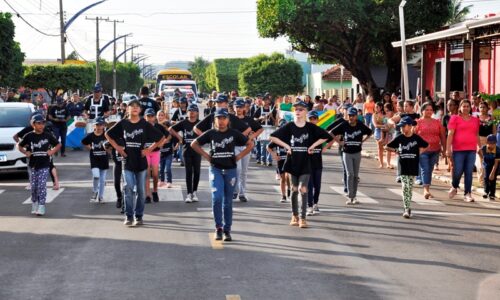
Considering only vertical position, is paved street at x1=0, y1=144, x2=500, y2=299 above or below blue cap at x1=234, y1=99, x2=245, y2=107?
below

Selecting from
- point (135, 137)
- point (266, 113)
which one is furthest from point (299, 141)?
point (266, 113)

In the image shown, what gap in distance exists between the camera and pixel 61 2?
48.2m

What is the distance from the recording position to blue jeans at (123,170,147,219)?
43.2 feet

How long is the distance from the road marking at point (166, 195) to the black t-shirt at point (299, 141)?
4.24 metres

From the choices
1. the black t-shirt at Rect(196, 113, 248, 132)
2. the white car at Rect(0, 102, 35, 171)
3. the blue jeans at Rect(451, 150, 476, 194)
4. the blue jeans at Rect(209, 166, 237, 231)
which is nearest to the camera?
the blue jeans at Rect(209, 166, 237, 231)

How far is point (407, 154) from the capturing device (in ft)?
48.2

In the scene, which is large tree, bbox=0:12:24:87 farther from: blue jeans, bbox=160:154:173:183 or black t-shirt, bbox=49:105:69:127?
blue jeans, bbox=160:154:173:183

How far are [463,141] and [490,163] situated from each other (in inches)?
37.6

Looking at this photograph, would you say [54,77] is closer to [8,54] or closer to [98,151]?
[8,54]

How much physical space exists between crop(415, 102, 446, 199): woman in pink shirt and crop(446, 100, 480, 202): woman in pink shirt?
0.77 ft

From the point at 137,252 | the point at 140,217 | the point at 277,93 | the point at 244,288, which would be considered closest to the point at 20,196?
the point at 140,217

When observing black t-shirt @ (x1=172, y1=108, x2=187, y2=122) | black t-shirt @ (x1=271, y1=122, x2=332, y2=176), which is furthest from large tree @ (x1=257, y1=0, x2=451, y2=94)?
black t-shirt @ (x1=271, y1=122, x2=332, y2=176)

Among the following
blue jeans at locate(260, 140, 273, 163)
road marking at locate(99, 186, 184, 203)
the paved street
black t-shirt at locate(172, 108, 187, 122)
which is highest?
black t-shirt at locate(172, 108, 187, 122)

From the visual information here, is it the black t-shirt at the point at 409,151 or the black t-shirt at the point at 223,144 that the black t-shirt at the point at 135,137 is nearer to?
the black t-shirt at the point at 223,144
